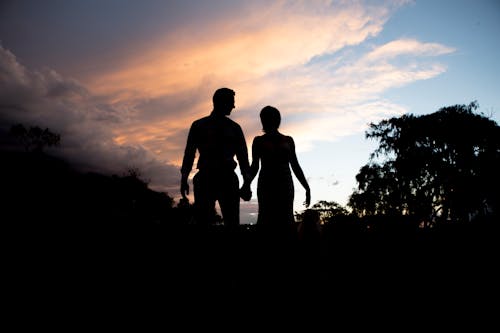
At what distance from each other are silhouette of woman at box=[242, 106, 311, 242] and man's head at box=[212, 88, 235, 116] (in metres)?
0.68

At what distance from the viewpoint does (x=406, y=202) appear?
103 feet

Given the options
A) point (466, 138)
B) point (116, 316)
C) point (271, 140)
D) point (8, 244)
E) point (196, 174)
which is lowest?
point (116, 316)

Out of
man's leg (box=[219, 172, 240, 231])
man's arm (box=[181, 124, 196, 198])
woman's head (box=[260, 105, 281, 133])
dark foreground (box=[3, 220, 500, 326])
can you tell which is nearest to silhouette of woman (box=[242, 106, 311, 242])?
woman's head (box=[260, 105, 281, 133])

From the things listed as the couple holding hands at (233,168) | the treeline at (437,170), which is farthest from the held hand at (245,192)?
the treeline at (437,170)

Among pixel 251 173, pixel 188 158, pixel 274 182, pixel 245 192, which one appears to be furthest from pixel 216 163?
pixel 274 182

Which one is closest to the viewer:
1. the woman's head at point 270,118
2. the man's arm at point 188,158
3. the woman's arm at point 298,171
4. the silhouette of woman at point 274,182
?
the man's arm at point 188,158

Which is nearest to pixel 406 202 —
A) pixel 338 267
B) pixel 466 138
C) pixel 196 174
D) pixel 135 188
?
pixel 466 138

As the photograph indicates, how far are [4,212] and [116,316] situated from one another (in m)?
8.15

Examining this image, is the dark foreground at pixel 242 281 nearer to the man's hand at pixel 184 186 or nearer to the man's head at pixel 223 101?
the man's hand at pixel 184 186

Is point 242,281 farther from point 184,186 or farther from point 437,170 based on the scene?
point 437,170

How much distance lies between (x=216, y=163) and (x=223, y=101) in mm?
907

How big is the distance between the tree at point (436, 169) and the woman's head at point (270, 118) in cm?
2598

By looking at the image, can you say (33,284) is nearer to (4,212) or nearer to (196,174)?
(196,174)

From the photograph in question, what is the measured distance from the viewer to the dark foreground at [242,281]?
2.66 meters
